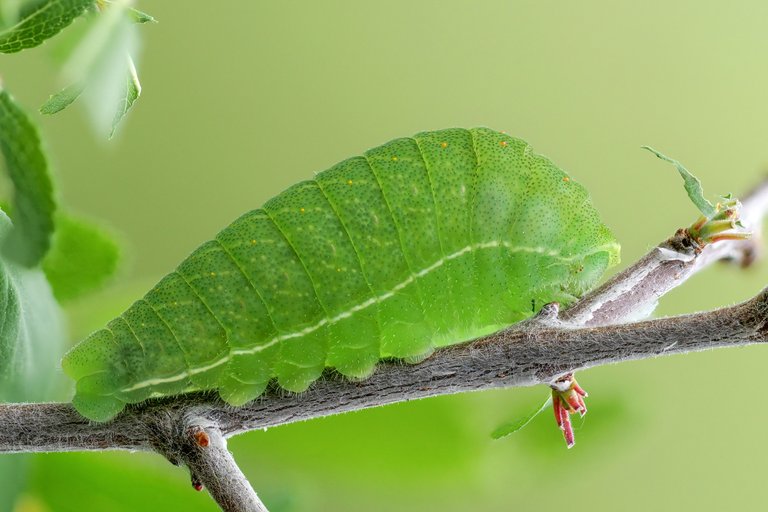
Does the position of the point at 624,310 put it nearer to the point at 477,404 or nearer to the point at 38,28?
the point at 477,404

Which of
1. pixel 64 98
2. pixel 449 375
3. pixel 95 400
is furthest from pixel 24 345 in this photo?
pixel 449 375

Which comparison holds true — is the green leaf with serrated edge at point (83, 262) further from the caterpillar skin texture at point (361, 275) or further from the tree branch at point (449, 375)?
the tree branch at point (449, 375)

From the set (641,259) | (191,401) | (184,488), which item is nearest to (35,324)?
(191,401)

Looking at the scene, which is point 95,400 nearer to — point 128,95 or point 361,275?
point 361,275

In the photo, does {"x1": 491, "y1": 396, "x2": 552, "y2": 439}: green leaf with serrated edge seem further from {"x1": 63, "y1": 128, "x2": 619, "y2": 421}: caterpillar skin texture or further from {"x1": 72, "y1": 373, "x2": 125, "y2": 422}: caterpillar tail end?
{"x1": 72, "y1": 373, "x2": 125, "y2": 422}: caterpillar tail end

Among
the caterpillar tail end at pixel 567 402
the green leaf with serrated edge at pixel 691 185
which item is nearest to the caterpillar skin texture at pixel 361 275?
the caterpillar tail end at pixel 567 402

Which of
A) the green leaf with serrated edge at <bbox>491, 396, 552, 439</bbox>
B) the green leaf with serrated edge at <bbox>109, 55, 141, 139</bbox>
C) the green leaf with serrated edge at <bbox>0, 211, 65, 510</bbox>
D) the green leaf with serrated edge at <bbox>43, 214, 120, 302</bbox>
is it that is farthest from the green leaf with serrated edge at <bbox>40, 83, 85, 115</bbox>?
the green leaf with serrated edge at <bbox>491, 396, 552, 439</bbox>
